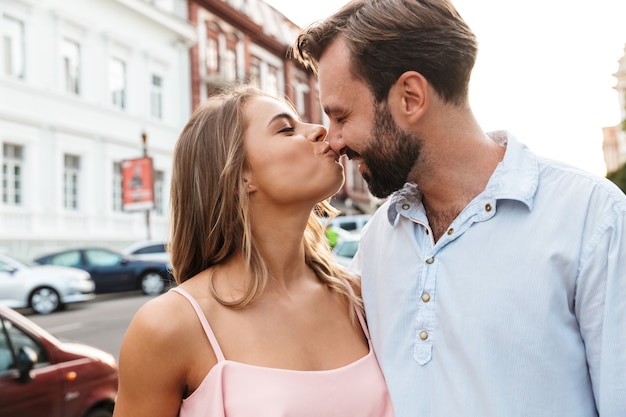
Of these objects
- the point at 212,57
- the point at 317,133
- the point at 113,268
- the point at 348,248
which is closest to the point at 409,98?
the point at 317,133

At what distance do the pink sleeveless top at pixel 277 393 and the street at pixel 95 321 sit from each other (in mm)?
7530

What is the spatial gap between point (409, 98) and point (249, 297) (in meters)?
0.90

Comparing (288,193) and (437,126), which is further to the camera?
(288,193)

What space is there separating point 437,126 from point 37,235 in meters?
19.0

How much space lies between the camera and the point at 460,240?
217 cm

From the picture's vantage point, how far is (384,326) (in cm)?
237

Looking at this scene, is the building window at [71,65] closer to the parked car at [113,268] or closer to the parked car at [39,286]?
the parked car at [113,268]

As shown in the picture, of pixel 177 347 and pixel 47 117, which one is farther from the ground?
pixel 47 117

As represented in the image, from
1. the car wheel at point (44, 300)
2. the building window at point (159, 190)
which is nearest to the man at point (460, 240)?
the car wheel at point (44, 300)

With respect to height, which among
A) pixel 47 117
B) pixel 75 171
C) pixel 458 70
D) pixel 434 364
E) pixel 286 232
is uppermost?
pixel 47 117

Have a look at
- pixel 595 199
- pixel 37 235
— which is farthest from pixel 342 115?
pixel 37 235

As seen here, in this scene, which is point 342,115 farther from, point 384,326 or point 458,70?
point 384,326

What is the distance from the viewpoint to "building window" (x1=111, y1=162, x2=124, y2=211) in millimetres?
23066

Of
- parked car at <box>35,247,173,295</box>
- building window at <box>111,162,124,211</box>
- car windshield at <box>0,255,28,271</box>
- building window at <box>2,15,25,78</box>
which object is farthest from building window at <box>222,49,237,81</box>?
car windshield at <box>0,255,28,271</box>
